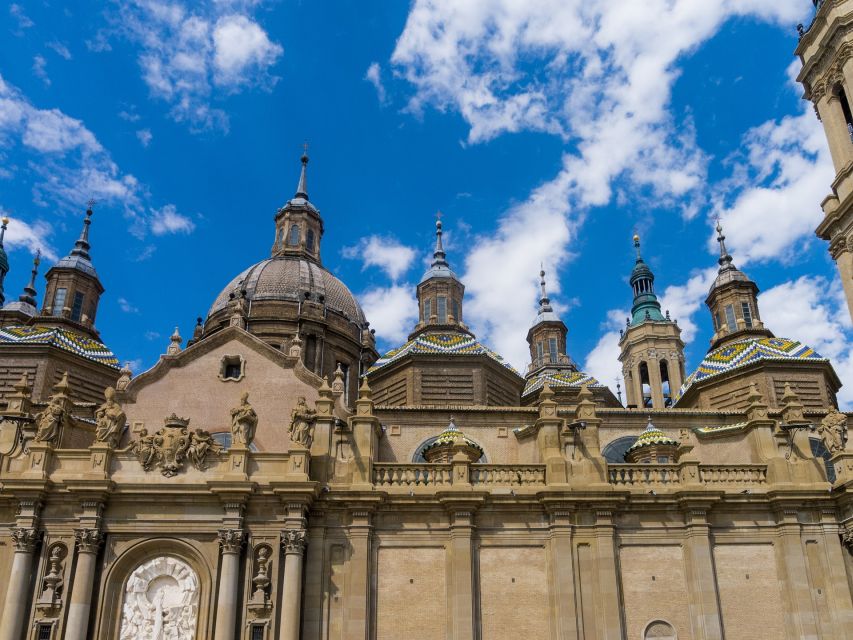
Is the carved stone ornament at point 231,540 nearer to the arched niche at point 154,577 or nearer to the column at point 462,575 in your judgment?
the arched niche at point 154,577

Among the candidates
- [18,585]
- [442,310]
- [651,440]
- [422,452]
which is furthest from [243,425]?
[442,310]

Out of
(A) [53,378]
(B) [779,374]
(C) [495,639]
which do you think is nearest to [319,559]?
(C) [495,639]

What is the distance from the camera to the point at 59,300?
4612cm

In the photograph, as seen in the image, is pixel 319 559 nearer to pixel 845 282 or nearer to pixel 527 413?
pixel 527 413

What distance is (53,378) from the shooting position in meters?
40.5

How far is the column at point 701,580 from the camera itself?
2559cm

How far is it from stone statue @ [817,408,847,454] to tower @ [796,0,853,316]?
31.3ft

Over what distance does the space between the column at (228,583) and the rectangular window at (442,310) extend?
23552mm

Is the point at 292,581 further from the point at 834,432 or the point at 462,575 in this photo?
the point at 834,432

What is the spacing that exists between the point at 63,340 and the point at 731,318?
36.6 metres

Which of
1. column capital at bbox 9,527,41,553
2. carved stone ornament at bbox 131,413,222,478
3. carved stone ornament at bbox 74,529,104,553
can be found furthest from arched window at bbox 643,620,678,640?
column capital at bbox 9,527,41,553

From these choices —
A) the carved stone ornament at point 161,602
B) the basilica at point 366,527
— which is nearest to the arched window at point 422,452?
the basilica at point 366,527

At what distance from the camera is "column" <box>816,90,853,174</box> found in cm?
3812

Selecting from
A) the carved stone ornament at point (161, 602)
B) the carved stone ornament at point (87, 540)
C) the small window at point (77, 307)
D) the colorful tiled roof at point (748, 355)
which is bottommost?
the carved stone ornament at point (161, 602)
